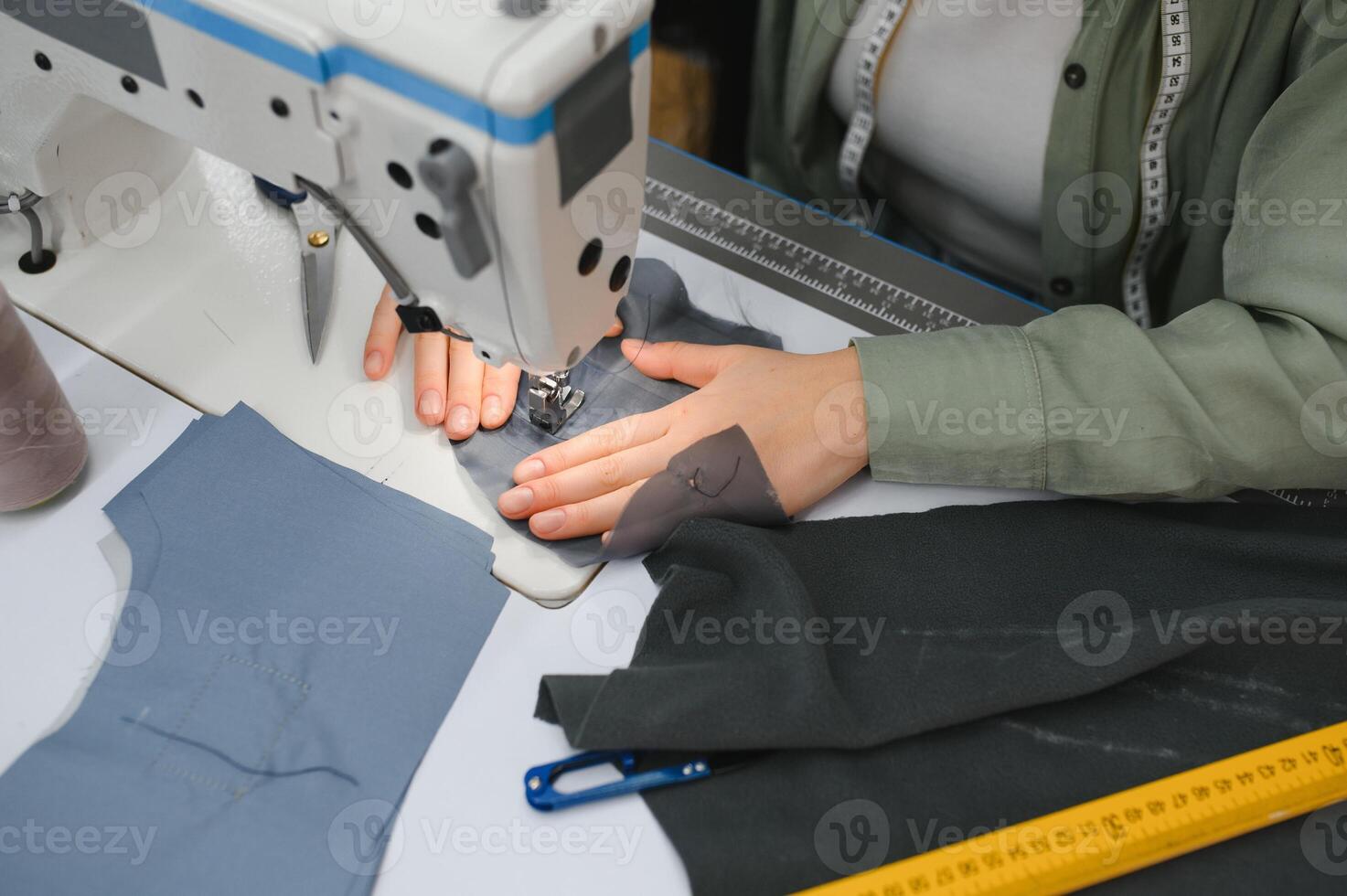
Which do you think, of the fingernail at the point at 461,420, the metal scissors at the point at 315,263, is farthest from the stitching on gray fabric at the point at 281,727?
the metal scissors at the point at 315,263

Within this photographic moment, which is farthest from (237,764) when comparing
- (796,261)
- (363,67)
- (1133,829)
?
(796,261)

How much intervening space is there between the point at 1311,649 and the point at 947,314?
0.62 metres

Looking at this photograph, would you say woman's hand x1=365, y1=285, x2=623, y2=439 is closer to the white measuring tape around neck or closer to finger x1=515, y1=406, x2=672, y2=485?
finger x1=515, y1=406, x2=672, y2=485

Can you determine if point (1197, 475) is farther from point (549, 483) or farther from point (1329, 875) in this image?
point (549, 483)

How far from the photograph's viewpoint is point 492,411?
1239mm

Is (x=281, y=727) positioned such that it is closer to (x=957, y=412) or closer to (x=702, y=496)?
(x=702, y=496)

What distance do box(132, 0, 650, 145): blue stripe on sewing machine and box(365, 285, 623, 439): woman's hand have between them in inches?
14.7

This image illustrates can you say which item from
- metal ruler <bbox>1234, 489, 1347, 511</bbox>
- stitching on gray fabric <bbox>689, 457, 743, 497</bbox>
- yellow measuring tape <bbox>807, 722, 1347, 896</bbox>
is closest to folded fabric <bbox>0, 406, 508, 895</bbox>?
stitching on gray fabric <bbox>689, 457, 743, 497</bbox>

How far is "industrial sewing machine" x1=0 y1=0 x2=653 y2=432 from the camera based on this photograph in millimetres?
820

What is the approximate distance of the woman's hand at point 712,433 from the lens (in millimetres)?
1166

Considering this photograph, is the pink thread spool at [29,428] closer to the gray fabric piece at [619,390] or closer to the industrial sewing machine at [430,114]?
the industrial sewing machine at [430,114]

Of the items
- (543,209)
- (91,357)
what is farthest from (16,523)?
(543,209)

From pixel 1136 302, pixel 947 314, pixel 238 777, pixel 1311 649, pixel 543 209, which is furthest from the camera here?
pixel 1136 302

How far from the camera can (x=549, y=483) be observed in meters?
1.17
